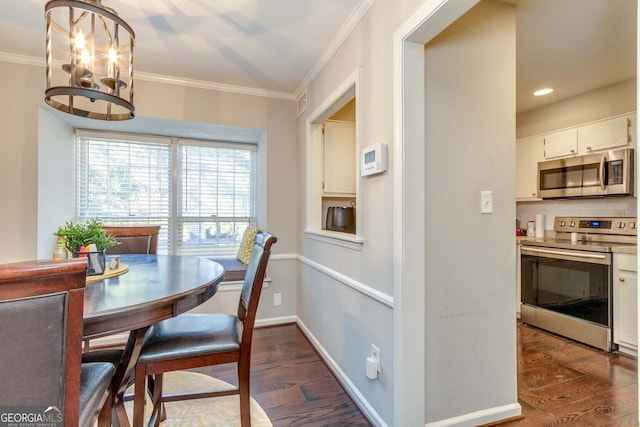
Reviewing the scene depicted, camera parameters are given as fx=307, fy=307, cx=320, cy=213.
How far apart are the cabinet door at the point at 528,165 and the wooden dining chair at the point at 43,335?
4.05m

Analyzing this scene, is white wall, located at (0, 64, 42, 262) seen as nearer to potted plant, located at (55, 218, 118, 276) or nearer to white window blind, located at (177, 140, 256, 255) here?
white window blind, located at (177, 140, 256, 255)

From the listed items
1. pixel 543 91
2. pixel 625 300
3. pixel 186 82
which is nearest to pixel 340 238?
pixel 186 82

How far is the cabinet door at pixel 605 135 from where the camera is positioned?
108 inches

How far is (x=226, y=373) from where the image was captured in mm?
2250

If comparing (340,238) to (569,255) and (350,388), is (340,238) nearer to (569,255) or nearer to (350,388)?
(350,388)

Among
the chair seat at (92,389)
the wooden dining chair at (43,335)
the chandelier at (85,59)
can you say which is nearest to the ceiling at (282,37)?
the chandelier at (85,59)

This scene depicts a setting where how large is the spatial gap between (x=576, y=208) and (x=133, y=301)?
3988 mm

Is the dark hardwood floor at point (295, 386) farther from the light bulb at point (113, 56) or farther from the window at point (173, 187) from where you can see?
the light bulb at point (113, 56)

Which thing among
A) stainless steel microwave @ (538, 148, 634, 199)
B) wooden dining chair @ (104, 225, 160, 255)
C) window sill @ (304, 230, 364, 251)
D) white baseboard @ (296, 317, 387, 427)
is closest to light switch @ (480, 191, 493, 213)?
window sill @ (304, 230, 364, 251)

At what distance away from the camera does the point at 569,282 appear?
2.80 meters

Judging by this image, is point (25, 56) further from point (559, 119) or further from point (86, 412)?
point (559, 119)

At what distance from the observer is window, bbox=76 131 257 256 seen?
3.11 meters

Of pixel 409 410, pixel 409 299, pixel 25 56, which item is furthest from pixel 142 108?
pixel 409 410

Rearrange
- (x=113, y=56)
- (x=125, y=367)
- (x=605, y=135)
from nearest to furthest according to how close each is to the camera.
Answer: (x=125, y=367), (x=113, y=56), (x=605, y=135)
